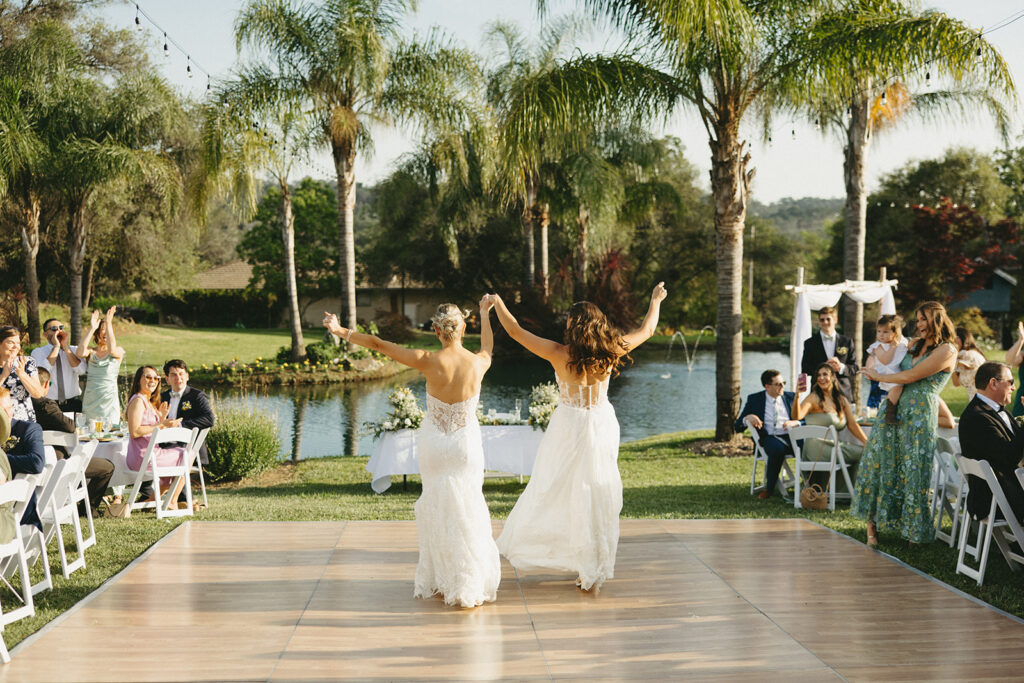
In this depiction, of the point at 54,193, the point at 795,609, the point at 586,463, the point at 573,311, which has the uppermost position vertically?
the point at 54,193

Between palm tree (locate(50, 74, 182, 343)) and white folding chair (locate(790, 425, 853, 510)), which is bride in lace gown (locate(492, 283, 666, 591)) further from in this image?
palm tree (locate(50, 74, 182, 343))

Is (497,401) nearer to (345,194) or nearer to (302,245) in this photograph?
(345,194)

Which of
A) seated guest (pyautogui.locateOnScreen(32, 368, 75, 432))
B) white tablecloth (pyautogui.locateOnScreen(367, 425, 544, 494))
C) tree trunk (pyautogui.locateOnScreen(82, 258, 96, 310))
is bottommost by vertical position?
white tablecloth (pyautogui.locateOnScreen(367, 425, 544, 494))

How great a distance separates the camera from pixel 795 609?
5.60m

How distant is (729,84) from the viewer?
41.2 ft

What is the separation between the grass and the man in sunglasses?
2.05m

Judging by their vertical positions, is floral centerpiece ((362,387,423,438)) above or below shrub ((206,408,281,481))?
above

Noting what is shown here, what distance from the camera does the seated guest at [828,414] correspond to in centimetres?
902

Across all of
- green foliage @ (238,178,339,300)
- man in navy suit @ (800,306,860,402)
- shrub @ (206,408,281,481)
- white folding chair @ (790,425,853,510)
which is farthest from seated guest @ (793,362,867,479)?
green foliage @ (238,178,339,300)

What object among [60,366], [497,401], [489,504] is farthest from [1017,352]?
[497,401]

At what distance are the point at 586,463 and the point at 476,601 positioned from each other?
1.17m

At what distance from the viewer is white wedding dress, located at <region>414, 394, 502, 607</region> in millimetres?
5555

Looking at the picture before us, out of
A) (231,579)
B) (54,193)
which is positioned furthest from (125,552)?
(54,193)

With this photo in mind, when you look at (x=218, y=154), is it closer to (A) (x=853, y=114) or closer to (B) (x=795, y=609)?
(A) (x=853, y=114)
